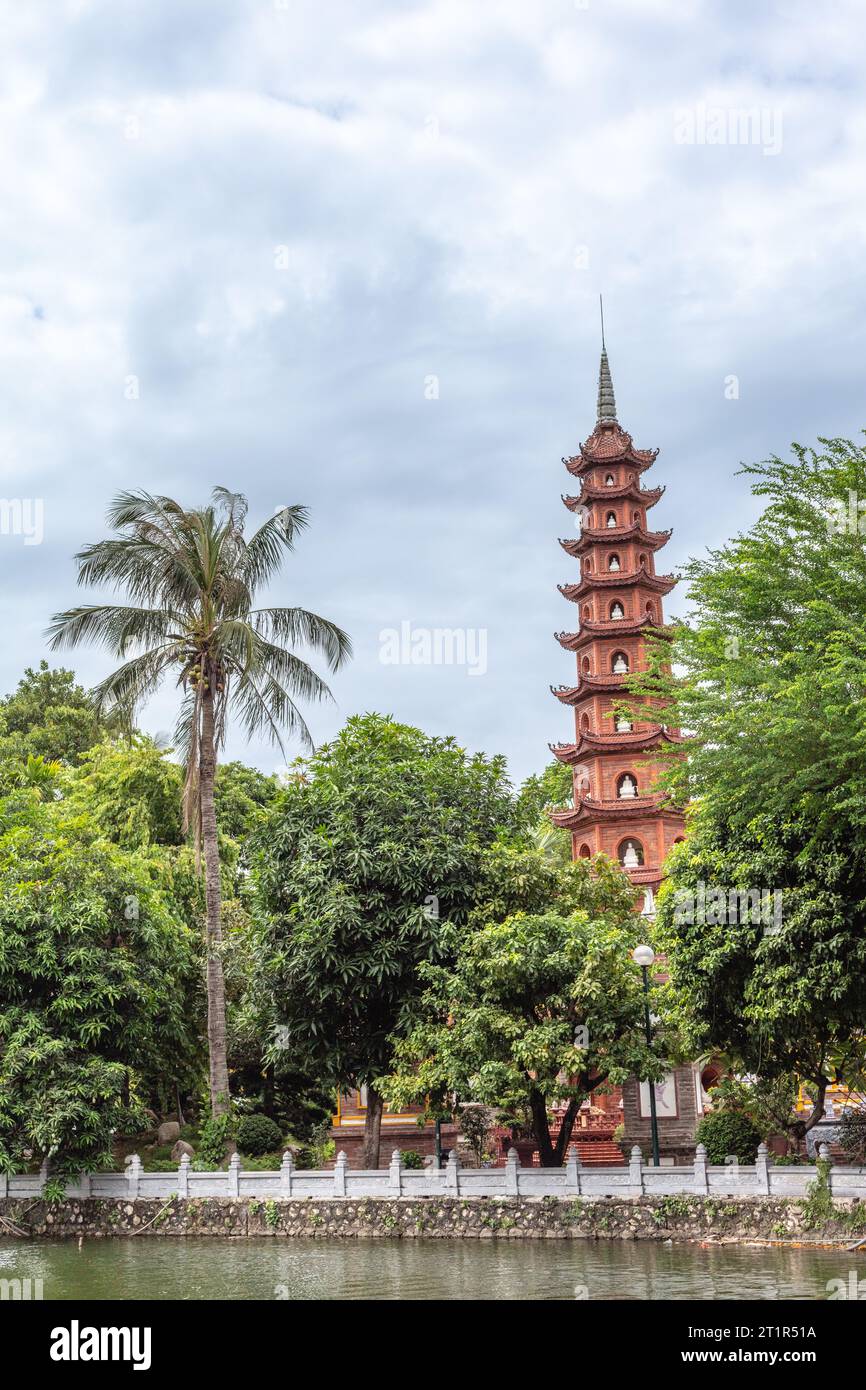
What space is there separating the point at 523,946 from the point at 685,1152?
10591mm

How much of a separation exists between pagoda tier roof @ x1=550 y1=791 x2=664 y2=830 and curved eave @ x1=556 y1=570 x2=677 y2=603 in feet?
19.9

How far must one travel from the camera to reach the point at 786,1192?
19562 mm

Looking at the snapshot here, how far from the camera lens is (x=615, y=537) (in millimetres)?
37812

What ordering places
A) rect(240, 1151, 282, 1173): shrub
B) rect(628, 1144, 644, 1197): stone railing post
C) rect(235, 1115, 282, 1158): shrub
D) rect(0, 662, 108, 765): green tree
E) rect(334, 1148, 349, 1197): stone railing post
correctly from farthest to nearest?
rect(0, 662, 108, 765): green tree
rect(235, 1115, 282, 1158): shrub
rect(240, 1151, 282, 1173): shrub
rect(334, 1148, 349, 1197): stone railing post
rect(628, 1144, 644, 1197): stone railing post

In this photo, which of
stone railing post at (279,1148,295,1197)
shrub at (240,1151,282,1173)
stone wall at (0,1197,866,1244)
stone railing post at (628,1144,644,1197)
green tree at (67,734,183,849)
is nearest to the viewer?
stone wall at (0,1197,866,1244)

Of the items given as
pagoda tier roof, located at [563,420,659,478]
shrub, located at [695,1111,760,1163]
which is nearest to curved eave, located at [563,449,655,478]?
pagoda tier roof, located at [563,420,659,478]

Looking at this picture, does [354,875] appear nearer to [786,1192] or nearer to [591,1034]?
[591,1034]

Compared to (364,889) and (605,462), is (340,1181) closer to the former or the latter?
(364,889)

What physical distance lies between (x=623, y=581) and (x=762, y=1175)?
67.2 feet

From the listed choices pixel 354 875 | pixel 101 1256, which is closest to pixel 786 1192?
pixel 354 875

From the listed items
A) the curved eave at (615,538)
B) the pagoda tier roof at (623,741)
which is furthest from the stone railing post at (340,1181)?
the curved eave at (615,538)

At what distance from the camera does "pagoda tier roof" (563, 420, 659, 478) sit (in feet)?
127

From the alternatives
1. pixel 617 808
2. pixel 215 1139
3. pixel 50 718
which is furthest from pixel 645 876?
pixel 50 718

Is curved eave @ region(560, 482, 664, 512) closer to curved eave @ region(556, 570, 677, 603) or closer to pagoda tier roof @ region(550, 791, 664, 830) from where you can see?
curved eave @ region(556, 570, 677, 603)
